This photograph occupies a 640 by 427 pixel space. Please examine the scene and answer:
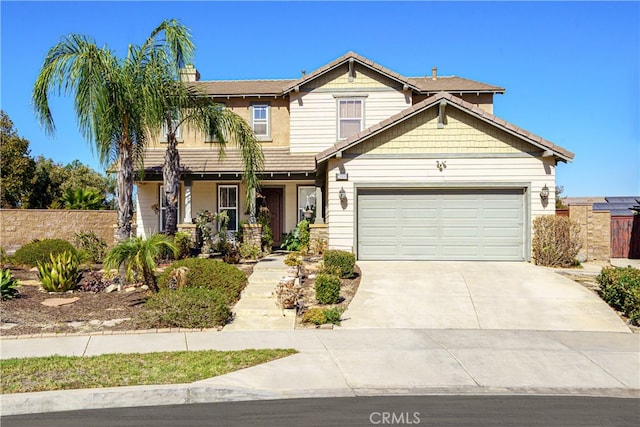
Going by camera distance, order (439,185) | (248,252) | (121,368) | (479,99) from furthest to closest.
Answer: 1. (479,99)
2. (248,252)
3. (439,185)
4. (121,368)

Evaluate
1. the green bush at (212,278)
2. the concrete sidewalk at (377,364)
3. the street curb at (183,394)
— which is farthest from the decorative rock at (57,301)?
the street curb at (183,394)

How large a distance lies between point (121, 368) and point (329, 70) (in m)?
15.3

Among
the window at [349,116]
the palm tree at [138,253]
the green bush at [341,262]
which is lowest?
the green bush at [341,262]

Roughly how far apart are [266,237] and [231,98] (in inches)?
240

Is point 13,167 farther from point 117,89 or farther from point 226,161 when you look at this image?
point 117,89

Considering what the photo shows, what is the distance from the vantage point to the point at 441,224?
16.2 metres

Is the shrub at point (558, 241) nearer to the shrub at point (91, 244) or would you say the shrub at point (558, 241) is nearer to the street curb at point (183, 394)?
the street curb at point (183, 394)

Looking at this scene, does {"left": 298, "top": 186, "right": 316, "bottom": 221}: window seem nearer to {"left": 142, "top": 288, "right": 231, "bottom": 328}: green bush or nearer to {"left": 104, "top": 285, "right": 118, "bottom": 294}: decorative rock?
{"left": 104, "top": 285, "right": 118, "bottom": 294}: decorative rock

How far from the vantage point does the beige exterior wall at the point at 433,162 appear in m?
16.1

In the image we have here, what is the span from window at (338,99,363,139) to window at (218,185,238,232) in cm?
470

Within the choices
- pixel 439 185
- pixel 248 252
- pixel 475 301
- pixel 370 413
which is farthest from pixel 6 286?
pixel 439 185

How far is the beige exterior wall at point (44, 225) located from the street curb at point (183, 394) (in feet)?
48.9

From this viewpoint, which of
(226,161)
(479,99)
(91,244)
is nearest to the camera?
(91,244)

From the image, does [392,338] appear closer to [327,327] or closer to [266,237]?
[327,327]
